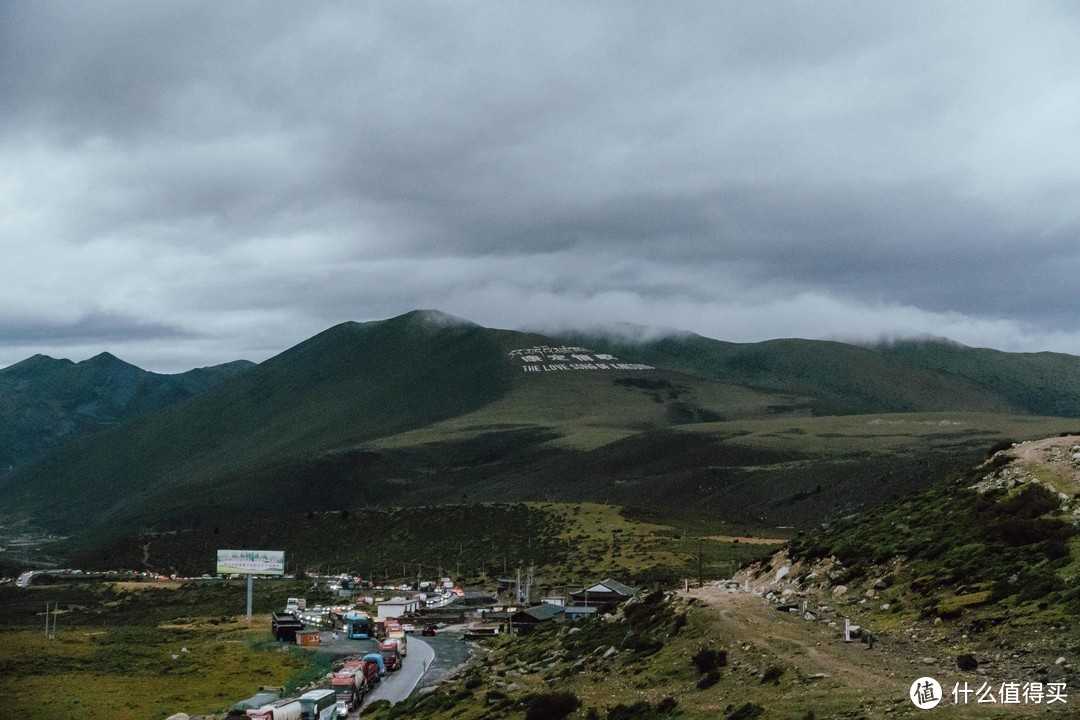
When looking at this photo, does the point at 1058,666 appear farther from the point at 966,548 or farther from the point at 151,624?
the point at 151,624

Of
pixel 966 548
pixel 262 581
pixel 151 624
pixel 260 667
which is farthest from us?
pixel 262 581

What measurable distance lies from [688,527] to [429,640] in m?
62.2

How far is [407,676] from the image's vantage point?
6706 centimetres

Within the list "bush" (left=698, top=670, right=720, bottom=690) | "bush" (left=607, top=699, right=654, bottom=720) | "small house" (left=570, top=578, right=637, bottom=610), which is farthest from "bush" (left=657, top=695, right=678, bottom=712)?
"small house" (left=570, top=578, right=637, bottom=610)

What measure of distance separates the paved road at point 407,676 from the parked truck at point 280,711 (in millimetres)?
4716

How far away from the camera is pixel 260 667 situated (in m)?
74.4

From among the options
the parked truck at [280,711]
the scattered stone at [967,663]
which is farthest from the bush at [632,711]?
the parked truck at [280,711]

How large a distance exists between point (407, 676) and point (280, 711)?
17.9 meters

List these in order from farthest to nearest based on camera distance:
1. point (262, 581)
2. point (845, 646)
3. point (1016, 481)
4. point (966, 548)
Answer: point (262, 581), point (1016, 481), point (966, 548), point (845, 646)

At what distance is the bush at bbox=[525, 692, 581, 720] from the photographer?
1286 inches

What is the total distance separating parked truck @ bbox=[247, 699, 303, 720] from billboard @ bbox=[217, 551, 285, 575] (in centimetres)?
6711

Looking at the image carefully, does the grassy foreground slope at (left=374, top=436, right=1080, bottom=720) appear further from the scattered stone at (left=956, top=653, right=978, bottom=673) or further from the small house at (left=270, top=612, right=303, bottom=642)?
the small house at (left=270, top=612, right=303, bottom=642)

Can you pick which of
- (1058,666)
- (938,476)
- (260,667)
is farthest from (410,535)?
(1058,666)

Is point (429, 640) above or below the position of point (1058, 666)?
below
